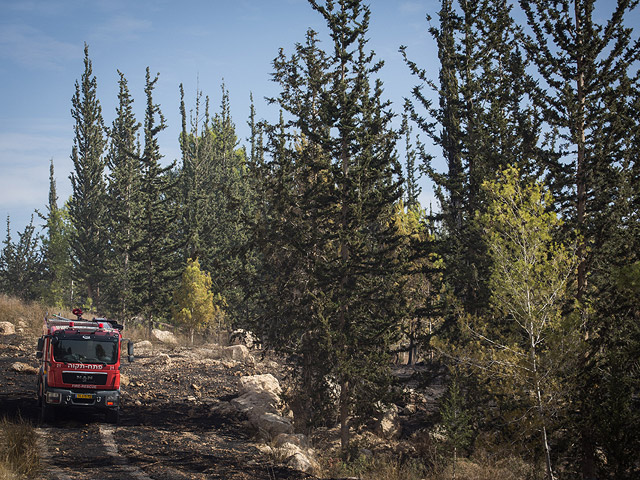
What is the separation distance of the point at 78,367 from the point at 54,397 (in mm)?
1123

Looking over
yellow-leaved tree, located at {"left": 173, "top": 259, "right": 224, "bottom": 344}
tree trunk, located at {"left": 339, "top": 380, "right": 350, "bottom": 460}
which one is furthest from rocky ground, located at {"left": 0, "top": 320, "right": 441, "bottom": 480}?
yellow-leaved tree, located at {"left": 173, "top": 259, "right": 224, "bottom": 344}

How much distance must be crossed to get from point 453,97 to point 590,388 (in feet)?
45.6

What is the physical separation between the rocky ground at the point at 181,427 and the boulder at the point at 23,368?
0.05 meters

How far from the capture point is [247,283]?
23.7 metres

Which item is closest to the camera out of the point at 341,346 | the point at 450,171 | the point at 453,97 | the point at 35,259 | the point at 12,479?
the point at 12,479

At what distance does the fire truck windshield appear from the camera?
1711 centimetres

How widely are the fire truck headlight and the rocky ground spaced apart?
0.91m

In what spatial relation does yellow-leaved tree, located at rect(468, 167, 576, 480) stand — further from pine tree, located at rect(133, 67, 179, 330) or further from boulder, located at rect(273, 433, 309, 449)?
pine tree, located at rect(133, 67, 179, 330)

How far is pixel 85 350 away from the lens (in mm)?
17406

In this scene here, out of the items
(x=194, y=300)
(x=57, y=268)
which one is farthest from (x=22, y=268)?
(x=194, y=300)

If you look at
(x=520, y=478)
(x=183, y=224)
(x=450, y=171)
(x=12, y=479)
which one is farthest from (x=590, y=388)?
(x=183, y=224)

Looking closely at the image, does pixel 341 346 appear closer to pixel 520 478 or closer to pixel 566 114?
pixel 520 478

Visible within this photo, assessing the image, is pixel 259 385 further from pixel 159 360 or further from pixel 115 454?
pixel 115 454

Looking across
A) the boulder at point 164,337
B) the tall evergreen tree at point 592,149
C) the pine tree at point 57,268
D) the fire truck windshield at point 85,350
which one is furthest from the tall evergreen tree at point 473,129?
the pine tree at point 57,268
